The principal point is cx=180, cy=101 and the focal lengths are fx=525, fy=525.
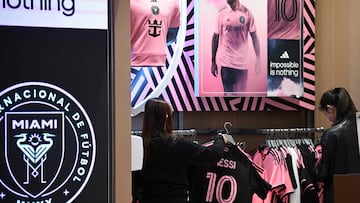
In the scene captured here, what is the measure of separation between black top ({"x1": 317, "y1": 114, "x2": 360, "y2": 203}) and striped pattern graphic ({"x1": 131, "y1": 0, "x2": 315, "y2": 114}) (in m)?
0.70

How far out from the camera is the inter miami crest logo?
1997mm

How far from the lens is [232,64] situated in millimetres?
4336

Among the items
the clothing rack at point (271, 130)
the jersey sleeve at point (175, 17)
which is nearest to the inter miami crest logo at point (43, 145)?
the jersey sleeve at point (175, 17)

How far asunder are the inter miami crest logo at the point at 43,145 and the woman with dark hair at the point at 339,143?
2420 millimetres

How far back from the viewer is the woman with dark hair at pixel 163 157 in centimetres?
347

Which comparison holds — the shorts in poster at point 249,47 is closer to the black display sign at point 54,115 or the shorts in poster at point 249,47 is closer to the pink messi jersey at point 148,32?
the pink messi jersey at point 148,32

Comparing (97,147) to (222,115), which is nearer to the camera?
(97,147)

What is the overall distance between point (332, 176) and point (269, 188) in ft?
1.61

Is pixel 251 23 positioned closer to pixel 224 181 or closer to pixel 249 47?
pixel 249 47

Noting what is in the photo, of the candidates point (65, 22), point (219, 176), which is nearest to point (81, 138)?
point (65, 22)

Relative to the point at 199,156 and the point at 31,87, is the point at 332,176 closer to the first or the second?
the point at 199,156

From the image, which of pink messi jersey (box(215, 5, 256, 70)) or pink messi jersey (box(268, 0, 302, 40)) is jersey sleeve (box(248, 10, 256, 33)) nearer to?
pink messi jersey (box(215, 5, 256, 70))

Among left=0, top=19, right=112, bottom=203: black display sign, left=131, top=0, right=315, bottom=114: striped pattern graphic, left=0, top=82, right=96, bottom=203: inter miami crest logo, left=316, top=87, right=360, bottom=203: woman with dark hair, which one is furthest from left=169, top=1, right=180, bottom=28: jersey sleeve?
left=0, top=82, right=96, bottom=203: inter miami crest logo

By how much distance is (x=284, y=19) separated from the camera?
14.9 feet
